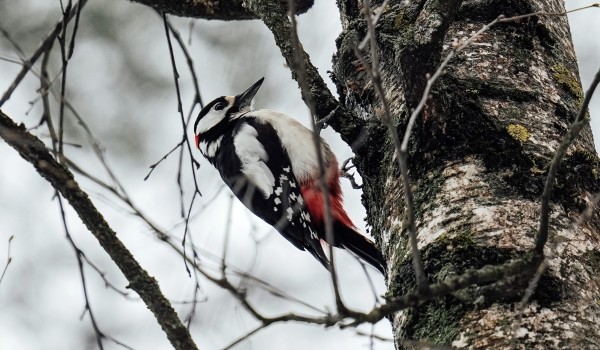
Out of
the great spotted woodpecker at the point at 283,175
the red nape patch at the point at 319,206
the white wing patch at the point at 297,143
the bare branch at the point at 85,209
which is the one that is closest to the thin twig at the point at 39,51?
the bare branch at the point at 85,209

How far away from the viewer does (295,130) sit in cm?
461

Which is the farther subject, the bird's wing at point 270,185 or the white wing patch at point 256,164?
the white wing patch at point 256,164

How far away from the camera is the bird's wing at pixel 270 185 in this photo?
4242 mm

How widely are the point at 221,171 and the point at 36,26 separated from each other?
1608 millimetres

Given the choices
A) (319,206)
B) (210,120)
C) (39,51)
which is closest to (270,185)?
(319,206)

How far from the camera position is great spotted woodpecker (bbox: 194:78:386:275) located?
4.22 m

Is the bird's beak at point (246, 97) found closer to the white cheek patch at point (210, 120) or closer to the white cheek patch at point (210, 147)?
the white cheek patch at point (210, 120)

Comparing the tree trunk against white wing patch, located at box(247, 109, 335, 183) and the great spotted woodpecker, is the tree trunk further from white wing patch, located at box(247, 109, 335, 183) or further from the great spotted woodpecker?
white wing patch, located at box(247, 109, 335, 183)

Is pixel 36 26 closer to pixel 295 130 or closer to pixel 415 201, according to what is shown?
pixel 295 130

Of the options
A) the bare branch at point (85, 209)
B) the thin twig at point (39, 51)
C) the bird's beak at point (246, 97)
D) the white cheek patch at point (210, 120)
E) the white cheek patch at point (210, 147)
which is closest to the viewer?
the bare branch at point (85, 209)

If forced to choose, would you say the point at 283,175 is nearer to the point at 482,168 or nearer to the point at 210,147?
the point at 210,147

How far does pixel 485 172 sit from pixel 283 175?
225 cm

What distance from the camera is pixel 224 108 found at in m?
5.28

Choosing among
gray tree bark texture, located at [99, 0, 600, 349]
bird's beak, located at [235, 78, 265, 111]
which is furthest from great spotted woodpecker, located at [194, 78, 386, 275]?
gray tree bark texture, located at [99, 0, 600, 349]
